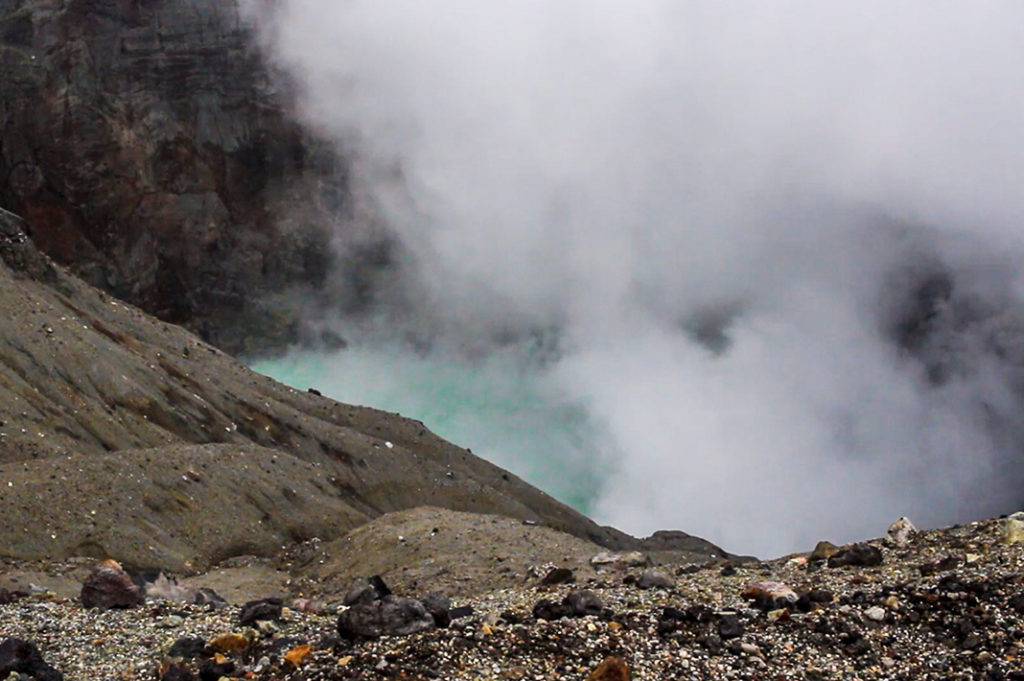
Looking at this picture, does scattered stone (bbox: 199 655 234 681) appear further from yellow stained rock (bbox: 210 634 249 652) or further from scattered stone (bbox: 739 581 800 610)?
scattered stone (bbox: 739 581 800 610)

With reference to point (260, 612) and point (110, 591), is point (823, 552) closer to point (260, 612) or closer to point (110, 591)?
point (260, 612)

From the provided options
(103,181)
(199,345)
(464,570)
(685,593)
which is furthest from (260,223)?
(685,593)

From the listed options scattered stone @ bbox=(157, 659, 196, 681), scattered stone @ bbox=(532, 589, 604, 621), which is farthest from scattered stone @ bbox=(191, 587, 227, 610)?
scattered stone @ bbox=(532, 589, 604, 621)

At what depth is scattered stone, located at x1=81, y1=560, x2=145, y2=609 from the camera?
82.0 ft

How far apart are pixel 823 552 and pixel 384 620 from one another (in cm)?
1241

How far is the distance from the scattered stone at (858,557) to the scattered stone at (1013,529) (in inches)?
108

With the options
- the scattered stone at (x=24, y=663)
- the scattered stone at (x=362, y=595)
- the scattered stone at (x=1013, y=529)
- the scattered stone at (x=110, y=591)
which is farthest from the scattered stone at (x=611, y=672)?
the scattered stone at (x=1013, y=529)

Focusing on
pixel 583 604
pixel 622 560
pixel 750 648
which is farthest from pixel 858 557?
pixel 622 560

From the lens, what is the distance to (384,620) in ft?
65.9

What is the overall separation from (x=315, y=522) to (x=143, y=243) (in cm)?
10776

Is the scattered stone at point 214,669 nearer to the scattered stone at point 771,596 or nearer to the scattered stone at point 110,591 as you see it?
the scattered stone at point 110,591

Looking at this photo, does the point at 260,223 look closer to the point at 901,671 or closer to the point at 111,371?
the point at 111,371

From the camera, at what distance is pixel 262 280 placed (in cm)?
15962

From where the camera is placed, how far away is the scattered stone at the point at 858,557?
25906 millimetres
